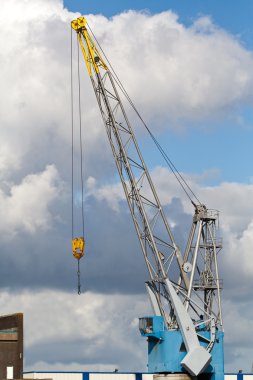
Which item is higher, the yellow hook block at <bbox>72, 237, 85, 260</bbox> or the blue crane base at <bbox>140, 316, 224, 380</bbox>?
the yellow hook block at <bbox>72, 237, 85, 260</bbox>

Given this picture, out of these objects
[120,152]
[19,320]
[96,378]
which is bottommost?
[96,378]

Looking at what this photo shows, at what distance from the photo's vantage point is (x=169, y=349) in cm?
8831

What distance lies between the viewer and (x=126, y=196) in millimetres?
93438

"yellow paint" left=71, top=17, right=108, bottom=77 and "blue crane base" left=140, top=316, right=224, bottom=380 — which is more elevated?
"yellow paint" left=71, top=17, right=108, bottom=77

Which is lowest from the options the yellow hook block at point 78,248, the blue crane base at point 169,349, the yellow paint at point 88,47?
the blue crane base at point 169,349

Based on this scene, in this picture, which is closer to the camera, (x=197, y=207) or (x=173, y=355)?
(x=173, y=355)

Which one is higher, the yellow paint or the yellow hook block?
the yellow paint

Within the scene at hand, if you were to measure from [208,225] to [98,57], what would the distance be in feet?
75.1

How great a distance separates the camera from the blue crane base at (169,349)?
87.9 m

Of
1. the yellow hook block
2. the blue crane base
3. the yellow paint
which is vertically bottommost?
the blue crane base

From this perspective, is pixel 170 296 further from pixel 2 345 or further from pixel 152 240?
pixel 2 345

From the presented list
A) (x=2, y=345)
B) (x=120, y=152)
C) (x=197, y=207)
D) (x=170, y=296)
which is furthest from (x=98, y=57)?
(x=2, y=345)

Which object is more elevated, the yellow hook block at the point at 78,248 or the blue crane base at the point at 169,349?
the yellow hook block at the point at 78,248

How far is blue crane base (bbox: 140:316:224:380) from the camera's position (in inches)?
3462
